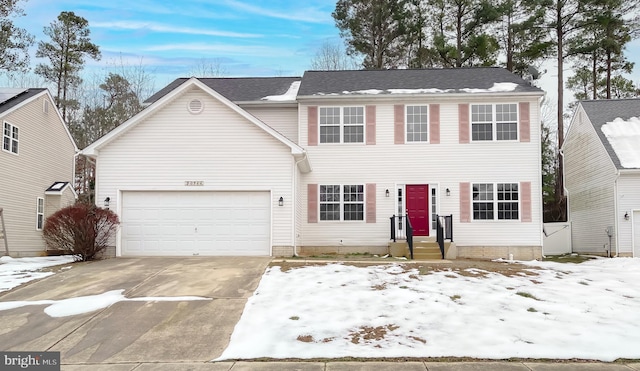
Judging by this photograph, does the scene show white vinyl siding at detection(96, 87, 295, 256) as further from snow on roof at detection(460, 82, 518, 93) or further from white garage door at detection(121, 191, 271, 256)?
snow on roof at detection(460, 82, 518, 93)

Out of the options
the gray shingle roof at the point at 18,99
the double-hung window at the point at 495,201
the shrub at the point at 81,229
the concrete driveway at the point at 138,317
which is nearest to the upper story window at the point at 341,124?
the double-hung window at the point at 495,201

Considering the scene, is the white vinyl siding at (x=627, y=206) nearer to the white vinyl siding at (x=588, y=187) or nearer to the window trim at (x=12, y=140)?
the white vinyl siding at (x=588, y=187)

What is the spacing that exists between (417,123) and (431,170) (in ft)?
5.74

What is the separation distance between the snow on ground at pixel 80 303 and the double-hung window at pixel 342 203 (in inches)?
326

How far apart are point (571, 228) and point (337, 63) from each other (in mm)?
18605

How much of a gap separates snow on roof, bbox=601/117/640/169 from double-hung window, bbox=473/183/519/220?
4.40 metres

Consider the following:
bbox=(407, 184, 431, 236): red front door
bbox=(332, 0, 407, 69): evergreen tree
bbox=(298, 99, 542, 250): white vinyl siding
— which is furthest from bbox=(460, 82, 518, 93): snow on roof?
bbox=(332, 0, 407, 69): evergreen tree

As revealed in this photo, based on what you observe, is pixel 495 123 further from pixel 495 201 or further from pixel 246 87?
pixel 246 87

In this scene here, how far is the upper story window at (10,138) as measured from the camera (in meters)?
18.0

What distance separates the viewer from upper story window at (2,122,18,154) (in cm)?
1802

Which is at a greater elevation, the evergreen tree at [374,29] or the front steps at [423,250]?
the evergreen tree at [374,29]

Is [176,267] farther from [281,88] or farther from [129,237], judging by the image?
[281,88]

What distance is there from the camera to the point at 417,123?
17516mm

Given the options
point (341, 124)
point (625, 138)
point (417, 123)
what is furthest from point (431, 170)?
point (625, 138)
